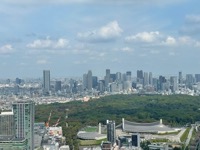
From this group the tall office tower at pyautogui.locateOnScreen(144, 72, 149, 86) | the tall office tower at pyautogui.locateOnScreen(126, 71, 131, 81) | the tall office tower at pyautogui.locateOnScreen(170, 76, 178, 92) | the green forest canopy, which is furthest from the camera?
the tall office tower at pyautogui.locateOnScreen(126, 71, 131, 81)

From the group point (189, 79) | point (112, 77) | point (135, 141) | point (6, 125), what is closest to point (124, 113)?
point (135, 141)

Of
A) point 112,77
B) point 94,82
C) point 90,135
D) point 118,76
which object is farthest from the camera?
point 118,76

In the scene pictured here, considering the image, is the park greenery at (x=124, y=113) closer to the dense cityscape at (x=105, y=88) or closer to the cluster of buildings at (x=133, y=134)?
the cluster of buildings at (x=133, y=134)

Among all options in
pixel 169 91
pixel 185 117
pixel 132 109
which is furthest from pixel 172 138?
pixel 169 91

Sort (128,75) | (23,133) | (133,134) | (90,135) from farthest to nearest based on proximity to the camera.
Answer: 1. (128,75)
2. (90,135)
3. (133,134)
4. (23,133)

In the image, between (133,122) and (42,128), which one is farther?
(133,122)

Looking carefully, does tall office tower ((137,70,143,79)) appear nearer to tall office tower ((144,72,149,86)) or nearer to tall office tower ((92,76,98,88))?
tall office tower ((144,72,149,86))

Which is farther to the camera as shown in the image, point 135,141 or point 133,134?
point 133,134

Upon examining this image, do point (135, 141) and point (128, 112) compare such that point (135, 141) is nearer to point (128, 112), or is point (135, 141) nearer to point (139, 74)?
point (128, 112)

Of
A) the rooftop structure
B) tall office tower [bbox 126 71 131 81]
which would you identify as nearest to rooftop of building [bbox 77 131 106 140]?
the rooftop structure

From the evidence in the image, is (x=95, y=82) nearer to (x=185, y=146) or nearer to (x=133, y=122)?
(x=133, y=122)

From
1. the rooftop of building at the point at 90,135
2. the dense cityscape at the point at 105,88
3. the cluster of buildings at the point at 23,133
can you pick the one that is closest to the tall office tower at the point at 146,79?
the dense cityscape at the point at 105,88
